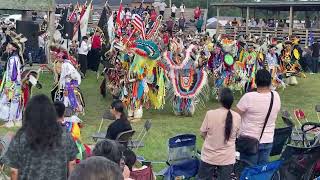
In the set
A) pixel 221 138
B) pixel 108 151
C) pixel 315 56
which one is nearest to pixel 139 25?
pixel 221 138

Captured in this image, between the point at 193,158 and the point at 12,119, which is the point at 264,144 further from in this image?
the point at 12,119

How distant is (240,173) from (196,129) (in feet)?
15.2

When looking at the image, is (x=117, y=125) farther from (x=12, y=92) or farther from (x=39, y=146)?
(x=12, y=92)

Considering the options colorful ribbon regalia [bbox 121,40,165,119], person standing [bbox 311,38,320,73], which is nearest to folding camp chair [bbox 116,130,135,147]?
colorful ribbon regalia [bbox 121,40,165,119]

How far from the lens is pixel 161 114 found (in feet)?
38.3

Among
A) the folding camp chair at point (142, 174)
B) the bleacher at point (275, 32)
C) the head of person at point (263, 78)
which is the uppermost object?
the head of person at point (263, 78)

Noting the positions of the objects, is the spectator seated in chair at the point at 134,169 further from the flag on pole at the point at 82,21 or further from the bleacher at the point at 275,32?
the bleacher at the point at 275,32

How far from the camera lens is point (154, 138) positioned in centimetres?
922

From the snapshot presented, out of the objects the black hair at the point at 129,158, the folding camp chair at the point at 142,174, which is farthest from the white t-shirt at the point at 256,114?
the black hair at the point at 129,158

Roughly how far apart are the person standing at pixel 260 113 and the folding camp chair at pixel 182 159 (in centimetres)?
54

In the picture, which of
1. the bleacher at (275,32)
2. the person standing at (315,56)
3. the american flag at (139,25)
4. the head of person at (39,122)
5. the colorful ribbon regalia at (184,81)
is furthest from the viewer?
the bleacher at (275,32)

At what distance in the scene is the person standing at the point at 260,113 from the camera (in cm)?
552

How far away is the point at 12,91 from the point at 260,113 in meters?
5.26

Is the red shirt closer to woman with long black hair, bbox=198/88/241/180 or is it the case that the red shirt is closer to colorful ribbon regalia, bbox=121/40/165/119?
colorful ribbon regalia, bbox=121/40/165/119
